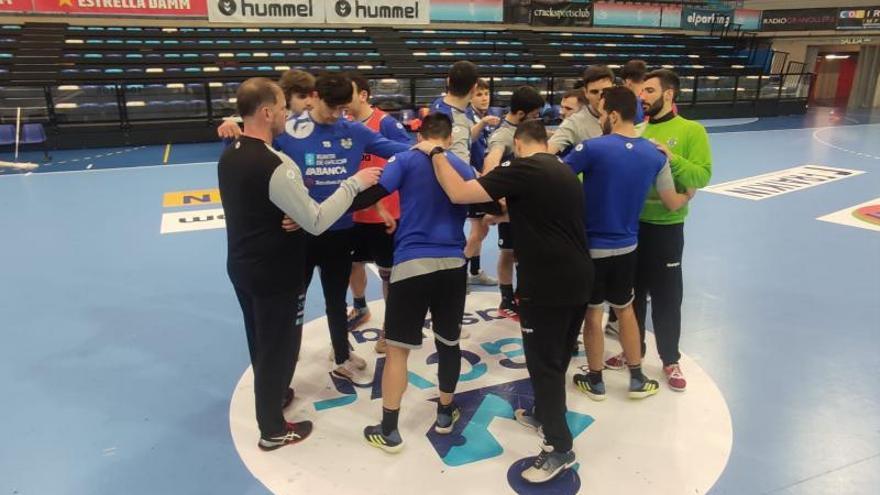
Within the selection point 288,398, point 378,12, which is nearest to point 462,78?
point 288,398

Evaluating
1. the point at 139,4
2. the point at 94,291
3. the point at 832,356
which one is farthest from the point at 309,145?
the point at 139,4

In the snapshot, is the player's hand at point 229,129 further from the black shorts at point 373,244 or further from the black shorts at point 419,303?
the black shorts at point 419,303

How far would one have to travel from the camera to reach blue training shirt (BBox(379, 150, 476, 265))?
2.51 meters

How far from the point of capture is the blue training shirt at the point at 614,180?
271cm

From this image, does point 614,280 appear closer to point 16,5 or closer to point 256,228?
point 256,228

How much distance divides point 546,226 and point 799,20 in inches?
855

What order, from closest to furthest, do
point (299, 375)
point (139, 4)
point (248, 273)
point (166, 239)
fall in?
point (248, 273) < point (299, 375) < point (166, 239) < point (139, 4)

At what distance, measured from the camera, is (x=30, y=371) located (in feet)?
11.5

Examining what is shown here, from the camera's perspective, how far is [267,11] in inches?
575

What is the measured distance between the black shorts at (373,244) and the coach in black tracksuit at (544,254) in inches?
42.0

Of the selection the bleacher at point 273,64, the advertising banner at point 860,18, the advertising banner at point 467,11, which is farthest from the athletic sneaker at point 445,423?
the advertising banner at point 860,18

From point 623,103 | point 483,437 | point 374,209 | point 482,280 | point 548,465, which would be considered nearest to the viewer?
point 548,465

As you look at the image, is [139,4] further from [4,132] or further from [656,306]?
[656,306]

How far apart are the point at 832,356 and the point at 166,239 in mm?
5612
